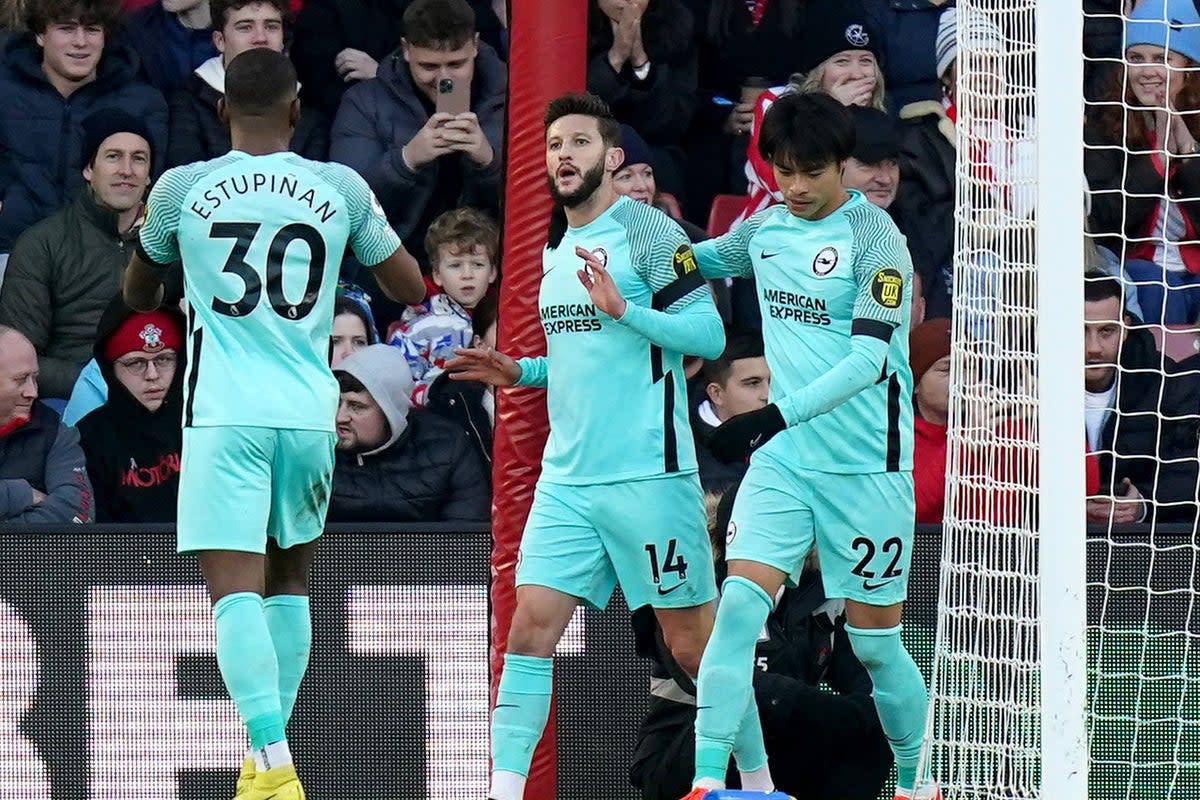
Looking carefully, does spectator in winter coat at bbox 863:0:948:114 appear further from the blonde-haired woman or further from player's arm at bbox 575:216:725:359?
player's arm at bbox 575:216:725:359

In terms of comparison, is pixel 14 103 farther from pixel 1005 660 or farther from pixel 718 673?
pixel 1005 660

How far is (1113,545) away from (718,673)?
5.93 ft

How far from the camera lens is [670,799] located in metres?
6.74

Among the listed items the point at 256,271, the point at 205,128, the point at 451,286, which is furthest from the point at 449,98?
the point at 256,271

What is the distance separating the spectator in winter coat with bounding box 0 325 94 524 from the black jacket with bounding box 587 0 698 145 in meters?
2.48

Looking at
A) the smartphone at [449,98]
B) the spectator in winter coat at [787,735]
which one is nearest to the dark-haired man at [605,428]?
the spectator in winter coat at [787,735]

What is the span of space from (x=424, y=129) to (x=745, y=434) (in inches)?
104

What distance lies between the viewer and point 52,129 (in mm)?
8445

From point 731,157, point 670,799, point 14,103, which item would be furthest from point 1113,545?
point 14,103

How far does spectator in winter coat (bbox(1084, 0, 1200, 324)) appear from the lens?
8.09 meters

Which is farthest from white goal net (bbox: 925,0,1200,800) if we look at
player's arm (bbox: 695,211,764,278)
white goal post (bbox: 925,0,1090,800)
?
player's arm (bbox: 695,211,764,278)

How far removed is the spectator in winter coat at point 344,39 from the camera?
870cm

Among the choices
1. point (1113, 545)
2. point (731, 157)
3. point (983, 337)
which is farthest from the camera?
point (731, 157)

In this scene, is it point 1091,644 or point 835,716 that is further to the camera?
point 1091,644
